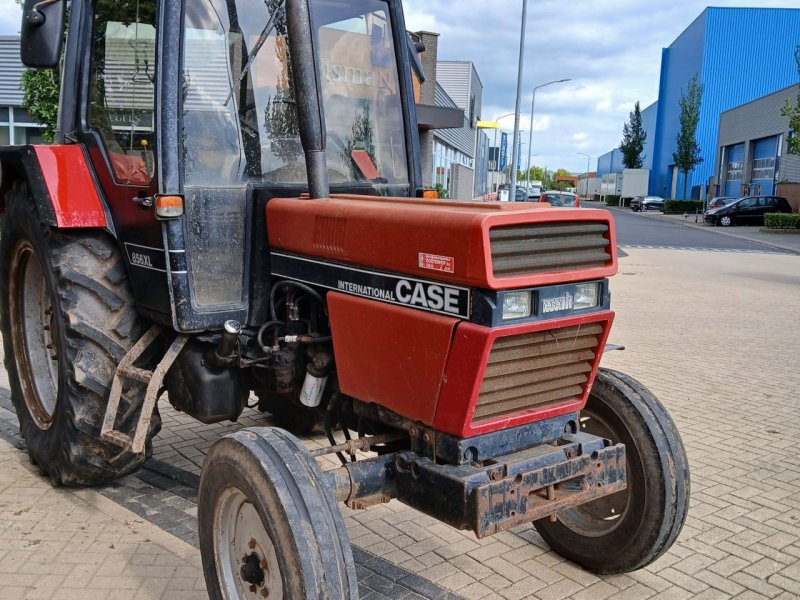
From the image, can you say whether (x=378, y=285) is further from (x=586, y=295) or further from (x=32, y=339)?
(x=32, y=339)

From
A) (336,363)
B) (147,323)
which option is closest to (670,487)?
(336,363)

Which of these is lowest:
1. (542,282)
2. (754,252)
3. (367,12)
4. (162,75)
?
(754,252)

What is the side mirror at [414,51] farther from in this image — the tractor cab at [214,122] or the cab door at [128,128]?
the cab door at [128,128]

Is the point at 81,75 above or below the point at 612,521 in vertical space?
above

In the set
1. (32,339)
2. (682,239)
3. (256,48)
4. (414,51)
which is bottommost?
(682,239)

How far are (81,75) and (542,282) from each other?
2661 millimetres

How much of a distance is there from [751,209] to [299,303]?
35.7 meters

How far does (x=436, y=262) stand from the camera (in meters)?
2.67

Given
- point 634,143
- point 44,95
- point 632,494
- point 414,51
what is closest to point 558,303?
point 632,494

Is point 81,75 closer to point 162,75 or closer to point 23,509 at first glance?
point 162,75

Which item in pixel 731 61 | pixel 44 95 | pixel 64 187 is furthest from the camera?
pixel 731 61

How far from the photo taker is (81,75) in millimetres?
3949

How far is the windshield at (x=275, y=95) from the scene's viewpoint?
344cm

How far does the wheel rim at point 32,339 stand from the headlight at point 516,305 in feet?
9.73
